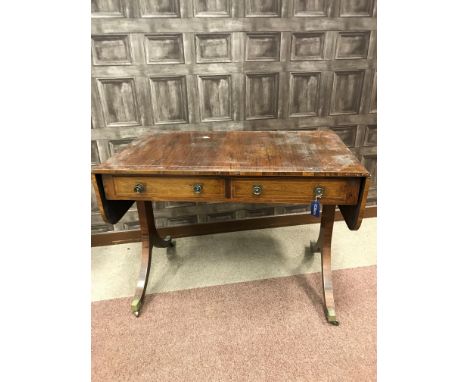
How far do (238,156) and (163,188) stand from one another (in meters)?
0.35

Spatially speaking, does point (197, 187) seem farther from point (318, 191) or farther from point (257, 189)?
point (318, 191)

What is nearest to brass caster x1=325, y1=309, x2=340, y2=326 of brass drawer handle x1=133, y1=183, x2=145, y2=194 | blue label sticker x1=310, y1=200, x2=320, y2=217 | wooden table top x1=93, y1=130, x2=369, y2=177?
blue label sticker x1=310, y1=200, x2=320, y2=217

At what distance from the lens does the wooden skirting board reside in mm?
2070

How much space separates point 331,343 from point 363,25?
68.6 inches

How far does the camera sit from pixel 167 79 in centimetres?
172

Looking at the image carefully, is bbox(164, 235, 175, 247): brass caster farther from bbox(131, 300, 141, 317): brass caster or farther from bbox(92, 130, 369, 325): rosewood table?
bbox(92, 130, 369, 325): rosewood table

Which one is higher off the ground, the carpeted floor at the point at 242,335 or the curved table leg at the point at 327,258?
the curved table leg at the point at 327,258

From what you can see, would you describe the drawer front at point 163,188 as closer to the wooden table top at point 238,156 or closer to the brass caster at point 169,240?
the wooden table top at point 238,156

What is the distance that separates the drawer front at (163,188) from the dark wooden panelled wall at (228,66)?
2.18 ft

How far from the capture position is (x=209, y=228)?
216 cm

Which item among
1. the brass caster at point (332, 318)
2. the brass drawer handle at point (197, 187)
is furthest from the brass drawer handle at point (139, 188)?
the brass caster at point (332, 318)

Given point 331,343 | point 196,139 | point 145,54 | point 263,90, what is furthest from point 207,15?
point 331,343

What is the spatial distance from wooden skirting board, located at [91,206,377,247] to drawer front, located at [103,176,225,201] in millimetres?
899

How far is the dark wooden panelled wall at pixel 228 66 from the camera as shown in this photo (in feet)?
5.24
